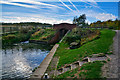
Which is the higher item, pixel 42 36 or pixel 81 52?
pixel 42 36

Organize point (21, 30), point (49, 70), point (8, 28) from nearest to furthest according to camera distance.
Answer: point (49, 70), point (21, 30), point (8, 28)

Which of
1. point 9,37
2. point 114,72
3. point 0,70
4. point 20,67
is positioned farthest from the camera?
point 9,37

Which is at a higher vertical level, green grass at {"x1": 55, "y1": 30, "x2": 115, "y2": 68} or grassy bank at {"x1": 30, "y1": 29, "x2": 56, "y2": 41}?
grassy bank at {"x1": 30, "y1": 29, "x2": 56, "y2": 41}

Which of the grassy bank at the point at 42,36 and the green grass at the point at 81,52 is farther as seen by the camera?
the grassy bank at the point at 42,36

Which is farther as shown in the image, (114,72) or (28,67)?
(28,67)

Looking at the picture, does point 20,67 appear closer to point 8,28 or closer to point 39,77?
point 39,77

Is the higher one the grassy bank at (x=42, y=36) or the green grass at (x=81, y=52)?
the grassy bank at (x=42, y=36)

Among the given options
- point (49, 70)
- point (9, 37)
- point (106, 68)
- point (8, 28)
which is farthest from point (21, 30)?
point (106, 68)

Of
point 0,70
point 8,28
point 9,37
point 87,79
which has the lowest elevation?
point 0,70

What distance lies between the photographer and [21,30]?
112ft

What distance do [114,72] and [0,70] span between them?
8.28 metres

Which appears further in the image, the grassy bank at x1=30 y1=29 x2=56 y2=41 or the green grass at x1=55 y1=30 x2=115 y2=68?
the grassy bank at x1=30 y1=29 x2=56 y2=41

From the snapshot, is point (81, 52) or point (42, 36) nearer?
point (81, 52)

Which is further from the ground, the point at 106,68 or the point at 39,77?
the point at 106,68
